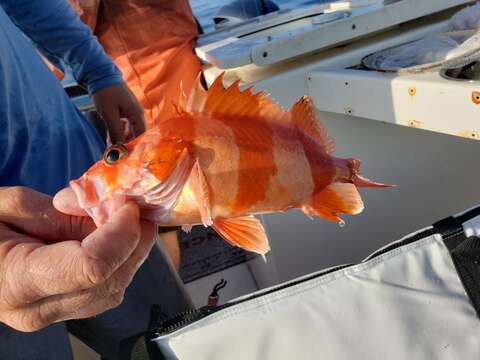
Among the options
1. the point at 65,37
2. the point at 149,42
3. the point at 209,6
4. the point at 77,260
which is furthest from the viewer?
the point at 209,6

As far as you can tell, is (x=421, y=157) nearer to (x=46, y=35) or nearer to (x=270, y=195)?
(x=270, y=195)

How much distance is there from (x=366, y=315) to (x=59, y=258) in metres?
0.68

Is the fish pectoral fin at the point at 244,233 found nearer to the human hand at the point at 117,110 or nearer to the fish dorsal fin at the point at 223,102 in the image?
the fish dorsal fin at the point at 223,102

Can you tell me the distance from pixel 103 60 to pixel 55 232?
3.07 feet

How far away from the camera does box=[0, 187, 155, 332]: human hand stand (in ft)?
2.03

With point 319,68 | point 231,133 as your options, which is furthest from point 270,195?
point 319,68

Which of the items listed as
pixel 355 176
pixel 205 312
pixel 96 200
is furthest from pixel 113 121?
pixel 355 176

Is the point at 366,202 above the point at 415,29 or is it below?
below

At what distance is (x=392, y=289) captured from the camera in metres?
1.02

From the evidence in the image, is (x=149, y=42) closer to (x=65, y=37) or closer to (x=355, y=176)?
(x=65, y=37)

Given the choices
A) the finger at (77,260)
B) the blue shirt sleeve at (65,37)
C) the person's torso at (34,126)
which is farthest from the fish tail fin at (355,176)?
the blue shirt sleeve at (65,37)

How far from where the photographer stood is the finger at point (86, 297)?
2.32 feet

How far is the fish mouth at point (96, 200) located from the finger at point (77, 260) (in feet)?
0.08

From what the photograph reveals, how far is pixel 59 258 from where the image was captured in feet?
2.07
